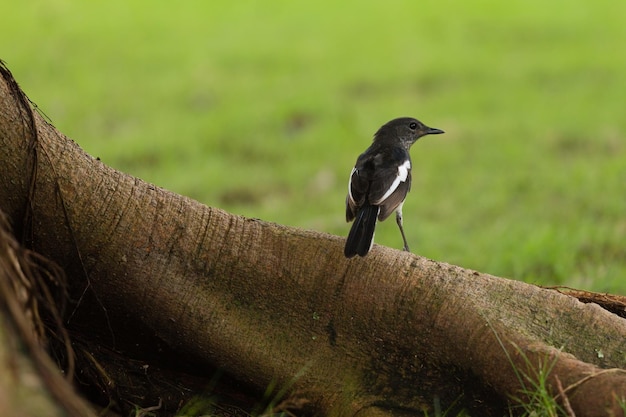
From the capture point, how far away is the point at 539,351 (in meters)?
3.82

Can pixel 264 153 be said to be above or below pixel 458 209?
above

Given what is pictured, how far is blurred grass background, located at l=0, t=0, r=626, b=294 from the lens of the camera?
9438 millimetres

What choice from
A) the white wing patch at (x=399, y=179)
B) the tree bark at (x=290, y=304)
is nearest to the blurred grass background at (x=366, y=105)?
the white wing patch at (x=399, y=179)

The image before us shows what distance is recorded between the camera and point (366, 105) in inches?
516

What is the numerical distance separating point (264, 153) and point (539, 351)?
8.16m

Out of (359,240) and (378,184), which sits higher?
(378,184)

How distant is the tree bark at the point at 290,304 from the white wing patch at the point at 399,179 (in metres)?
0.86

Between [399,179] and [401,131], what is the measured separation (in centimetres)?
99

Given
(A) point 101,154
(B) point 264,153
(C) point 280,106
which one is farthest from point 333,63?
(A) point 101,154

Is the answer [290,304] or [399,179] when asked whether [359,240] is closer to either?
[290,304]

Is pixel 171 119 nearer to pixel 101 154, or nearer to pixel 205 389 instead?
pixel 101 154

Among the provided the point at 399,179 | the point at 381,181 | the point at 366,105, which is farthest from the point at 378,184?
the point at 366,105

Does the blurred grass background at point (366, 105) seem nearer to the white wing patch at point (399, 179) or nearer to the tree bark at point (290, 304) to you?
the white wing patch at point (399, 179)

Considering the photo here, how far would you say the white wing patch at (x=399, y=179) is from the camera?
5.05 m
